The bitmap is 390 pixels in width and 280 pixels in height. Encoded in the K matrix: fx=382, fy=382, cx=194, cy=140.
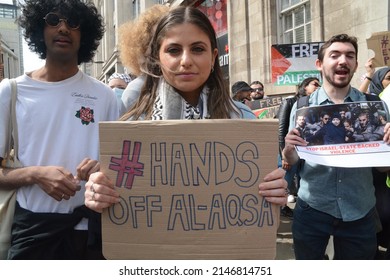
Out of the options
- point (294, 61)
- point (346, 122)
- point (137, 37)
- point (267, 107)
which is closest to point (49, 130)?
point (137, 37)

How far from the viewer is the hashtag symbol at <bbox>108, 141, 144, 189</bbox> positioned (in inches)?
55.4

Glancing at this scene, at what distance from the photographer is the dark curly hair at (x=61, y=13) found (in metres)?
1.88

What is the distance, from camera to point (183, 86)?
1.51 m

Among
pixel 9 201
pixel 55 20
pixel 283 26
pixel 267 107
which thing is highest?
pixel 283 26

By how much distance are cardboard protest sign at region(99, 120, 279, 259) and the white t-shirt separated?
359mm

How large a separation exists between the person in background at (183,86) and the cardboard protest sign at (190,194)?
0.19ft

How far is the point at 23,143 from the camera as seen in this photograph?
1689 millimetres

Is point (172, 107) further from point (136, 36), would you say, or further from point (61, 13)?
point (136, 36)

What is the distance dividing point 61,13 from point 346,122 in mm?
1595

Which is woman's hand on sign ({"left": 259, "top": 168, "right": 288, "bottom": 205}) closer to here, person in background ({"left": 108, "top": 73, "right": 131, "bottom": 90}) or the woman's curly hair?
the woman's curly hair

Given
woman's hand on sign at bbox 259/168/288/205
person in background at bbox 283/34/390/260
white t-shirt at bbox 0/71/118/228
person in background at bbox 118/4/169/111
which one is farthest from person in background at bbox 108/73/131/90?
woman's hand on sign at bbox 259/168/288/205

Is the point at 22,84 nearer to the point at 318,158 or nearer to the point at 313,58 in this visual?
the point at 318,158
